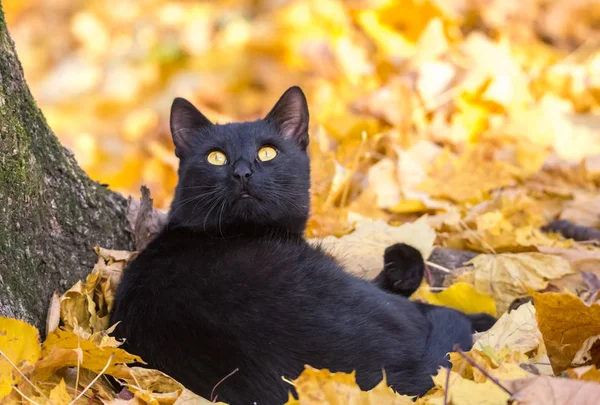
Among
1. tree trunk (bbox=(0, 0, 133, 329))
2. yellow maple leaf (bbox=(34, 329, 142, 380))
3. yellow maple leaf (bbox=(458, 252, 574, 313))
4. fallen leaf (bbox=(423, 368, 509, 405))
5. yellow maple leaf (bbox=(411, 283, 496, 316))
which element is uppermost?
tree trunk (bbox=(0, 0, 133, 329))

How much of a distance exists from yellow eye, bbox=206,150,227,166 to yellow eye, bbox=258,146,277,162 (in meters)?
0.12

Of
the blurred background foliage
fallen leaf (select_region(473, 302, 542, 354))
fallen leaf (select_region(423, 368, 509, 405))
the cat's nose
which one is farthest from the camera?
the blurred background foliage

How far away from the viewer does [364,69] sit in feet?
16.3

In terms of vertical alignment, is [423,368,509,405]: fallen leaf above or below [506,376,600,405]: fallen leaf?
below

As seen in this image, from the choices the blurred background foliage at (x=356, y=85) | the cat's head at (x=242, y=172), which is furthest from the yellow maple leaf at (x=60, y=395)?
the blurred background foliage at (x=356, y=85)

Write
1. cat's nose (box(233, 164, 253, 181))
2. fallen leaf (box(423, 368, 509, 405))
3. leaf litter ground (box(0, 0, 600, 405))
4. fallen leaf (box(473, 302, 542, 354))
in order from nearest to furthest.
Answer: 1. fallen leaf (box(423, 368, 509, 405))
2. leaf litter ground (box(0, 0, 600, 405))
3. fallen leaf (box(473, 302, 542, 354))
4. cat's nose (box(233, 164, 253, 181))

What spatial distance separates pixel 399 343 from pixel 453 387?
434 millimetres

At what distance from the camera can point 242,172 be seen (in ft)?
7.25

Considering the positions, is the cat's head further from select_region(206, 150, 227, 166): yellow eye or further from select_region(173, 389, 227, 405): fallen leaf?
select_region(173, 389, 227, 405): fallen leaf

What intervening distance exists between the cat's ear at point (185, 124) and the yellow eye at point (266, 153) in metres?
0.27

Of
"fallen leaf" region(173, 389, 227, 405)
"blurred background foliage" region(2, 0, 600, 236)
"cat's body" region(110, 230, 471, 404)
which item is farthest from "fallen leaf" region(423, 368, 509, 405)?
"blurred background foliage" region(2, 0, 600, 236)

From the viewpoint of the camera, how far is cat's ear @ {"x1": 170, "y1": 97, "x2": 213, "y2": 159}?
8.10ft

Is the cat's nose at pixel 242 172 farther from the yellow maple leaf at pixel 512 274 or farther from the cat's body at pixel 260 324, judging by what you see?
the yellow maple leaf at pixel 512 274

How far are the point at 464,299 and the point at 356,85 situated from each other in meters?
2.46
